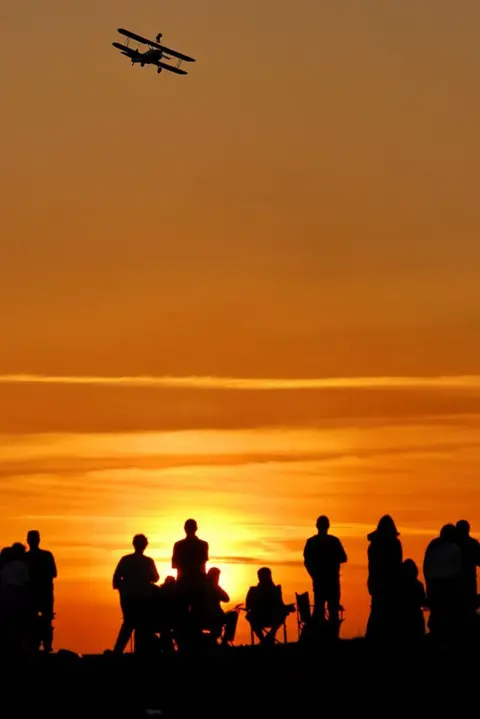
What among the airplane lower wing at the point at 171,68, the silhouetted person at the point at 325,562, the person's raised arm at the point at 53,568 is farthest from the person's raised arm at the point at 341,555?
the airplane lower wing at the point at 171,68

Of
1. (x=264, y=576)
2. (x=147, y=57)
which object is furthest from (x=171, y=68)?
(x=264, y=576)

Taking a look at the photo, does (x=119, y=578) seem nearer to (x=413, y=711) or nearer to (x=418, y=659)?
(x=418, y=659)

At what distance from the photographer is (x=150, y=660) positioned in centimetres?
2722

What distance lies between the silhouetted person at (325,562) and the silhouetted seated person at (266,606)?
1.32 m

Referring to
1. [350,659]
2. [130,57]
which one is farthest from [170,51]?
[350,659]

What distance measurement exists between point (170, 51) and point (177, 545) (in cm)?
4760

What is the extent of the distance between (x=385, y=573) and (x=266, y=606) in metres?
3.96

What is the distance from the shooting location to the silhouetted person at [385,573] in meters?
27.9

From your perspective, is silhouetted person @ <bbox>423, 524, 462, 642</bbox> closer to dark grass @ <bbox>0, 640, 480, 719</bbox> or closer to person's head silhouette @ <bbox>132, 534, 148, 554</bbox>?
dark grass @ <bbox>0, 640, 480, 719</bbox>

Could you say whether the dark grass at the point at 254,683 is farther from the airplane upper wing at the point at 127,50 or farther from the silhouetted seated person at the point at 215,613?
the airplane upper wing at the point at 127,50

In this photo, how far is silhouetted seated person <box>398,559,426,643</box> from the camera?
2762 cm

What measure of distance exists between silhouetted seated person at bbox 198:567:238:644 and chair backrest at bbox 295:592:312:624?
1.39 meters

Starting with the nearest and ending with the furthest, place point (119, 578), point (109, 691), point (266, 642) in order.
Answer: point (109, 691) → point (119, 578) → point (266, 642)

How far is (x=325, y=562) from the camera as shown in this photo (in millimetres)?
29797
